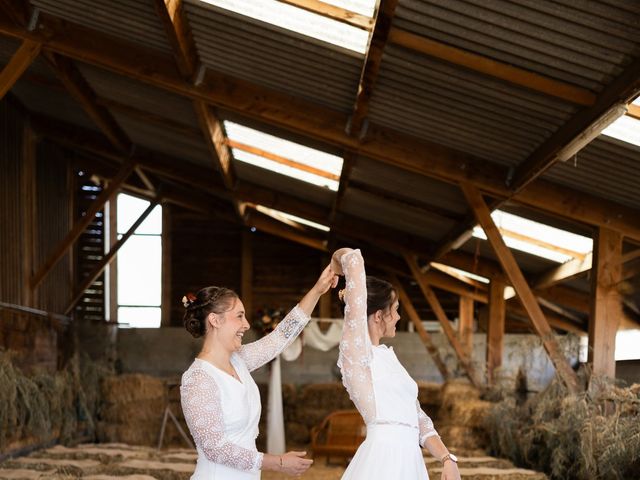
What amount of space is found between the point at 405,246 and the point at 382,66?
563cm

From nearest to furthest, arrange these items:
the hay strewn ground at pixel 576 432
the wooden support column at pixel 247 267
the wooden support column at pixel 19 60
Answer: the hay strewn ground at pixel 576 432, the wooden support column at pixel 19 60, the wooden support column at pixel 247 267

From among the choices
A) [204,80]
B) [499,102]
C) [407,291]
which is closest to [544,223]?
[499,102]

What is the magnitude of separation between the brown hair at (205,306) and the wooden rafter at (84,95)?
5.62 meters

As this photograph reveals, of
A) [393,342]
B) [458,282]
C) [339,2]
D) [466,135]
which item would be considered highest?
[339,2]

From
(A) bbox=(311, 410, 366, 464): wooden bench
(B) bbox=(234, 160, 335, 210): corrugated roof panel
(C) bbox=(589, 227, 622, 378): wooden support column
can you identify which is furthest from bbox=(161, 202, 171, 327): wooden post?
(C) bbox=(589, 227, 622, 378): wooden support column

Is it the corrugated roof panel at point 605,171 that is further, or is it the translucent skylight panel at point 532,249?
the translucent skylight panel at point 532,249

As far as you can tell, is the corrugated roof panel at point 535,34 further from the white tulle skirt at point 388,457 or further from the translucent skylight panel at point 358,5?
the white tulle skirt at point 388,457

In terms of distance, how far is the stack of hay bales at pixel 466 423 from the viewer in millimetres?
8956

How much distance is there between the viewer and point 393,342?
14.3 metres

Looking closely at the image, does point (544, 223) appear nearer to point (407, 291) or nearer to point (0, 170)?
point (0, 170)

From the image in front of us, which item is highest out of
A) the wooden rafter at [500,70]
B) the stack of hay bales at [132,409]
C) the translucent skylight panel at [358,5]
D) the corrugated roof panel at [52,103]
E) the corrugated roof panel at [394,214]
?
the corrugated roof panel at [52,103]

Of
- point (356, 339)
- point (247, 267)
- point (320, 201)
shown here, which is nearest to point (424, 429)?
point (356, 339)

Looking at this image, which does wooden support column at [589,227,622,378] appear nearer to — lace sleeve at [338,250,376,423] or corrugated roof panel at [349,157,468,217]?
corrugated roof panel at [349,157,468,217]

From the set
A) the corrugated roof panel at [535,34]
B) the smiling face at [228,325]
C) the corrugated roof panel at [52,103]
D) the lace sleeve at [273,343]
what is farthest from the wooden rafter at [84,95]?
the smiling face at [228,325]
